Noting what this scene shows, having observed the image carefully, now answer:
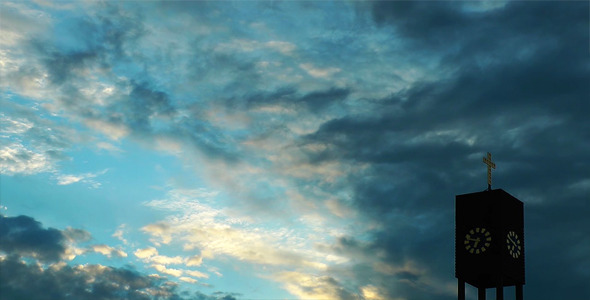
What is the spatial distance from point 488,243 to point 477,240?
108 centimetres

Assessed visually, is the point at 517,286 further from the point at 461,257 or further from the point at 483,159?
the point at 483,159

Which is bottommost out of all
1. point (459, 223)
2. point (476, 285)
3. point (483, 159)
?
point (476, 285)

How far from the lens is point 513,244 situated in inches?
3297

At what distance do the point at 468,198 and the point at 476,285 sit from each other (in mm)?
7930

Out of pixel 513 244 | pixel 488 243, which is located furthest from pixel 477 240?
pixel 513 244

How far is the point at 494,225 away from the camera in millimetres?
82312

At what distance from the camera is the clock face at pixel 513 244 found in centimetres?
8289

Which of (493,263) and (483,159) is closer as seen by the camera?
(493,263)

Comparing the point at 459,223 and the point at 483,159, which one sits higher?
the point at 483,159

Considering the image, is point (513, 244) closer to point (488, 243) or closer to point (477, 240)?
point (488, 243)

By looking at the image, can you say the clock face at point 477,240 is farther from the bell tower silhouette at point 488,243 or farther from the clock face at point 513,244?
the clock face at point 513,244

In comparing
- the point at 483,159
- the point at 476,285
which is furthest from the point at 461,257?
the point at 483,159

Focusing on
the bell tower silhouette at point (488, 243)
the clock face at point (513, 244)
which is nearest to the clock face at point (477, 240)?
the bell tower silhouette at point (488, 243)

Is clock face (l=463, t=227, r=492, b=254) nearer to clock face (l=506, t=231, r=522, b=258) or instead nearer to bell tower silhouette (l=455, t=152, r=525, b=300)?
bell tower silhouette (l=455, t=152, r=525, b=300)
